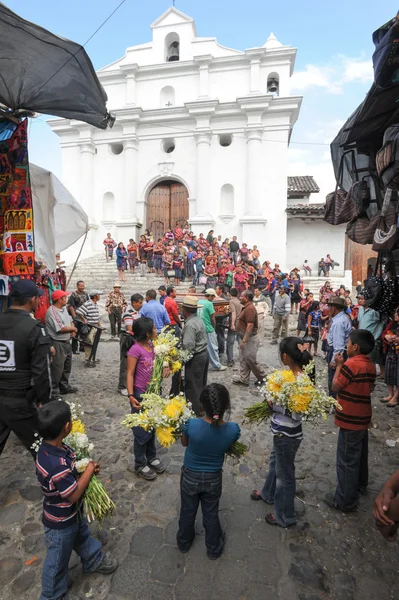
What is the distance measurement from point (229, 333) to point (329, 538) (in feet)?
17.4

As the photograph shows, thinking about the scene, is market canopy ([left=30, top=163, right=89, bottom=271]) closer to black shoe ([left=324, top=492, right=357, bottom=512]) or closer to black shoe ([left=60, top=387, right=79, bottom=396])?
black shoe ([left=60, top=387, right=79, bottom=396])

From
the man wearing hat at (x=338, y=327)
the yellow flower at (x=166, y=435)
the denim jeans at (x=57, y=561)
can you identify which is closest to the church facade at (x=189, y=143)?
the man wearing hat at (x=338, y=327)

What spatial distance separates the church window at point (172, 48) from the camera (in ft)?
72.8

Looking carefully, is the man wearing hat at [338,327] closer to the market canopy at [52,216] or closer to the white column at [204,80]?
the market canopy at [52,216]

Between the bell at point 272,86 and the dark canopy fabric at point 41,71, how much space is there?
21.2m

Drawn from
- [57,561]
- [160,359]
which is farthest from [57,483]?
[160,359]

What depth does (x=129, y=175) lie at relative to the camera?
21094 millimetres

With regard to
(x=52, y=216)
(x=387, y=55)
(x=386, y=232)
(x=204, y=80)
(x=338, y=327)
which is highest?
(x=204, y=80)

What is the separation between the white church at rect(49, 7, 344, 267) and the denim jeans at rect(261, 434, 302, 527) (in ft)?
58.2

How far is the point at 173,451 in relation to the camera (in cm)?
432

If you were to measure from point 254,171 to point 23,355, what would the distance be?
1923 cm

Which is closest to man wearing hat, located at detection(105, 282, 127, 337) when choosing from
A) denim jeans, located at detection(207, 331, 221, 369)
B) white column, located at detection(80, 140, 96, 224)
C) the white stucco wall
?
denim jeans, located at detection(207, 331, 221, 369)

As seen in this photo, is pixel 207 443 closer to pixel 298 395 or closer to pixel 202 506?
pixel 202 506

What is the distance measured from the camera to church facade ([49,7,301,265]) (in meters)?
20.0
